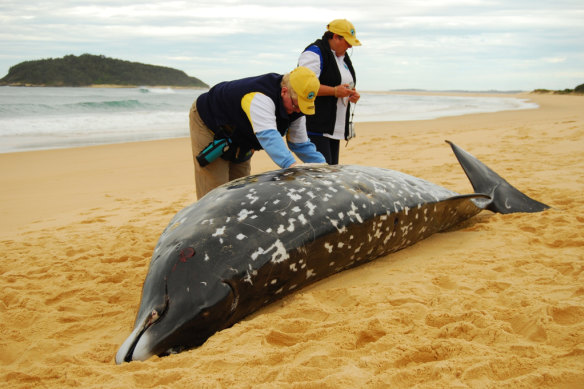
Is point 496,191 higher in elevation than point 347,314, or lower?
higher

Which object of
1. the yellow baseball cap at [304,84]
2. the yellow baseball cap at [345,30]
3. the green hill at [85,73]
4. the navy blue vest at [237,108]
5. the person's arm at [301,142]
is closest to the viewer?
the yellow baseball cap at [304,84]

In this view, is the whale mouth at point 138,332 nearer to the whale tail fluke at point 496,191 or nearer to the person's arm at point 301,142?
the person's arm at point 301,142

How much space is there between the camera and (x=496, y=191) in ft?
17.4

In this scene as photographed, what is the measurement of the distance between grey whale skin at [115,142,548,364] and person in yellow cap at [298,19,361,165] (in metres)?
1.05

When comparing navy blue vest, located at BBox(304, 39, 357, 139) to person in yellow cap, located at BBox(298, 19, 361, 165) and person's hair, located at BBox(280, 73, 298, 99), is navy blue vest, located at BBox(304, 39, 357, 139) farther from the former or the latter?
person's hair, located at BBox(280, 73, 298, 99)

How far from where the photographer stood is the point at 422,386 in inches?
78.0

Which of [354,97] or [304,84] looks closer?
[304,84]

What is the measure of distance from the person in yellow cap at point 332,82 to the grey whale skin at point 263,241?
3.44 feet

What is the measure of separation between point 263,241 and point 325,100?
2.51 metres

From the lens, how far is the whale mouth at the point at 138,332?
8.30 ft

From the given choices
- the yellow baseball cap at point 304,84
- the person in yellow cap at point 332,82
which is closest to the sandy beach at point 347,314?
the yellow baseball cap at point 304,84

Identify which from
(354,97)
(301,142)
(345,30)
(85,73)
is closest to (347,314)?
A: (301,142)

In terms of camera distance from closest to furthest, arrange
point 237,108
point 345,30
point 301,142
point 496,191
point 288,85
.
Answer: point 288,85 → point 237,108 → point 301,142 → point 345,30 → point 496,191

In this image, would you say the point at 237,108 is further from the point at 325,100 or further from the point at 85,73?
the point at 85,73
